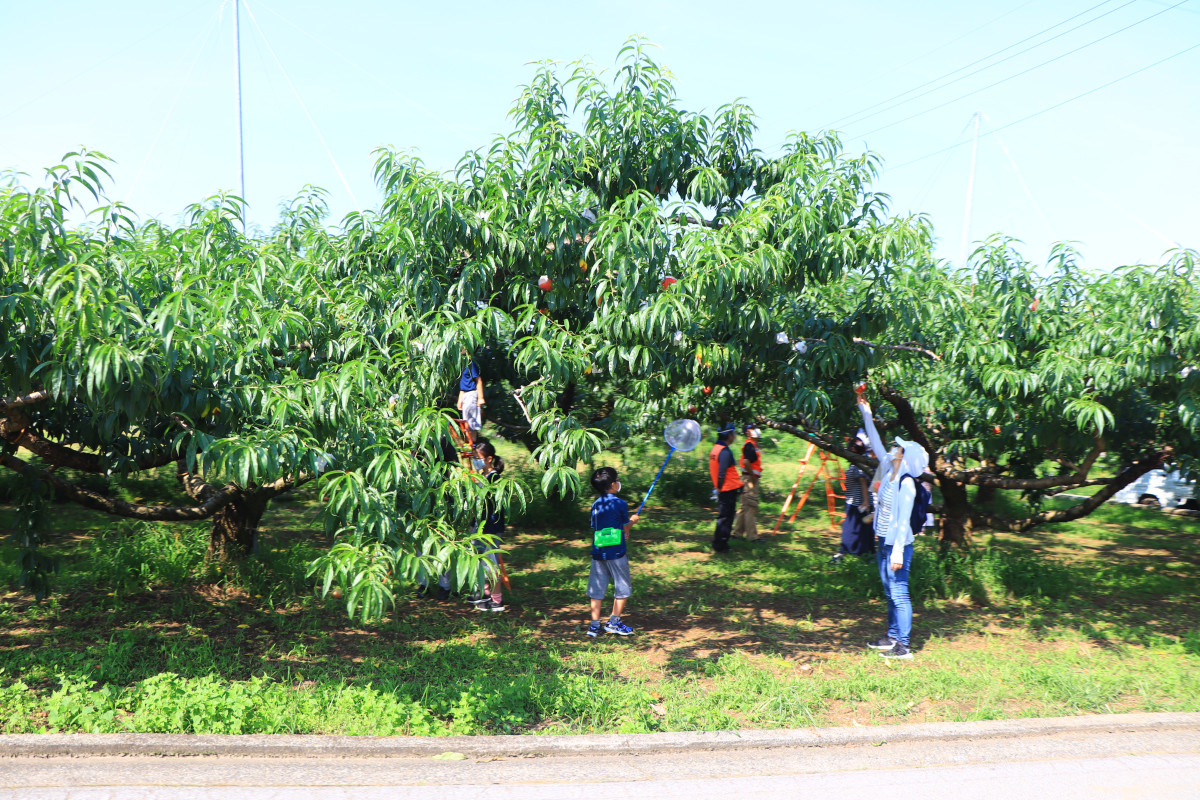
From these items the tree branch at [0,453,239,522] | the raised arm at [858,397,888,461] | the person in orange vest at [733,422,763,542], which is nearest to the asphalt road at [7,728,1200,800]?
the tree branch at [0,453,239,522]

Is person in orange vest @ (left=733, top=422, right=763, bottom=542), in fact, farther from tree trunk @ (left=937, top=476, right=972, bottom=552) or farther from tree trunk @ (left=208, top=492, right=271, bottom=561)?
tree trunk @ (left=208, top=492, right=271, bottom=561)

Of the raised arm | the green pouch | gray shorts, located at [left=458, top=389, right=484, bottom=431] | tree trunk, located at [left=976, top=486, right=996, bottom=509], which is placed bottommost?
tree trunk, located at [left=976, top=486, right=996, bottom=509]

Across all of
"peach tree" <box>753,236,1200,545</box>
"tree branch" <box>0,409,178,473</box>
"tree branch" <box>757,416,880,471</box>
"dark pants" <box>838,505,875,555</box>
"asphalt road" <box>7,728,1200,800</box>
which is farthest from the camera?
"dark pants" <box>838,505,875,555</box>

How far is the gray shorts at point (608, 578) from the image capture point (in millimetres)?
6637

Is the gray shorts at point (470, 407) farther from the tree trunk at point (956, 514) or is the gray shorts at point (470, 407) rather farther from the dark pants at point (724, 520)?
the tree trunk at point (956, 514)

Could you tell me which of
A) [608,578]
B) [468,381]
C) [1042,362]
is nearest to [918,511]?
[1042,362]

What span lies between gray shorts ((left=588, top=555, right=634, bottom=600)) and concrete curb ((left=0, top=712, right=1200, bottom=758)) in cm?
194

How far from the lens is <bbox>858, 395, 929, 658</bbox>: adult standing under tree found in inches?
246

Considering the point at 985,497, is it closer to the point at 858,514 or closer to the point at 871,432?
the point at 858,514

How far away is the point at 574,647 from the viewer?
A: 6.39 meters

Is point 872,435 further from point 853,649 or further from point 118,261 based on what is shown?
point 118,261

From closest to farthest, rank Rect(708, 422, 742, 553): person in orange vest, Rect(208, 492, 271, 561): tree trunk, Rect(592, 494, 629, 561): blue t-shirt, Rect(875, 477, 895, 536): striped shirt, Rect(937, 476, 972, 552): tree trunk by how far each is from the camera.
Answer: Rect(875, 477, 895, 536): striped shirt
Rect(592, 494, 629, 561): blue t-shirt
Rect(208, 492, 271, 561): tree trunk
Rect(937, 476, 972, 552): tree trunk
Rect(708, 422, 742, 553): person in orange vest

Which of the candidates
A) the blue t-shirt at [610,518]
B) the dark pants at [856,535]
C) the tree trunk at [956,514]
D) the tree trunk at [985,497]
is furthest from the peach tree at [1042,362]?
the tree trunk at [985,497]

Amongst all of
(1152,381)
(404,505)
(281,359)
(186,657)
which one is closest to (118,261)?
(281,359)
